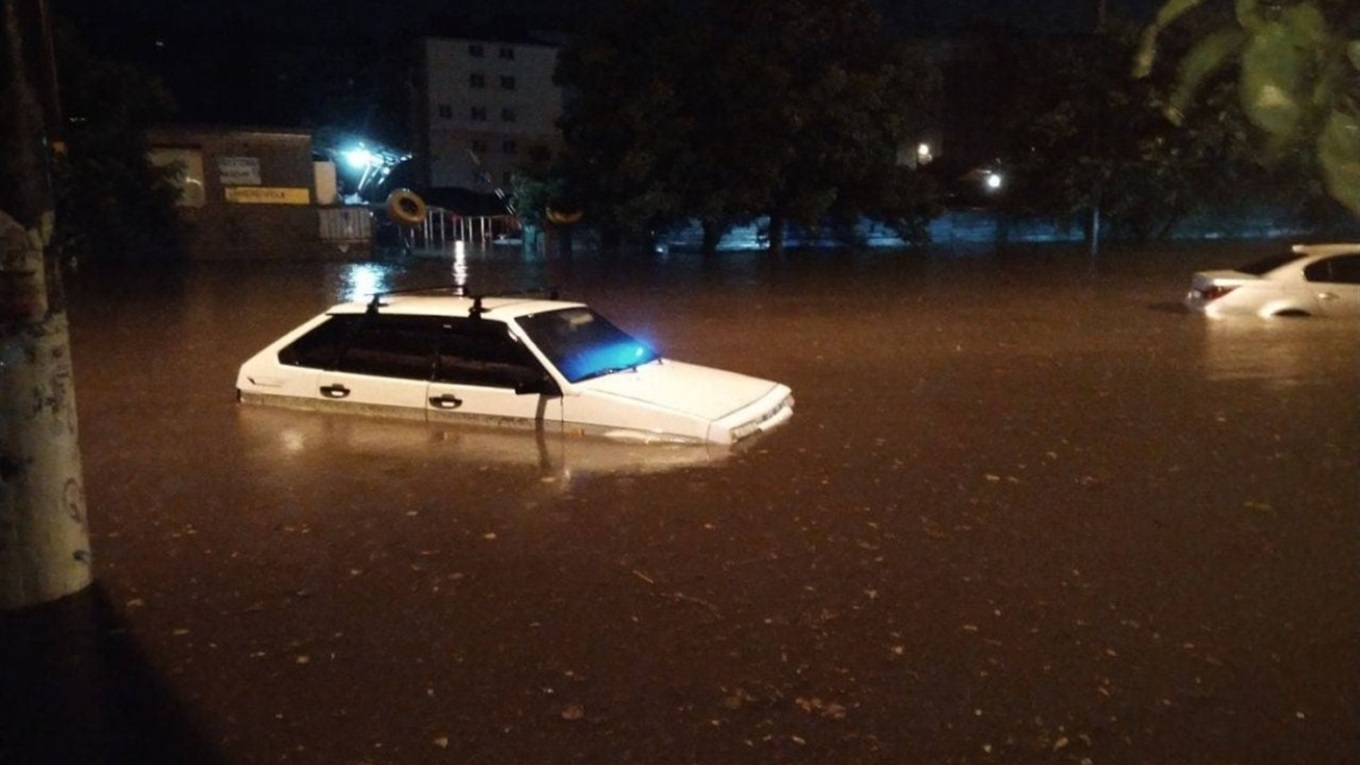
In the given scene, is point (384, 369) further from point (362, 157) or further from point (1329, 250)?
point (362, 157)

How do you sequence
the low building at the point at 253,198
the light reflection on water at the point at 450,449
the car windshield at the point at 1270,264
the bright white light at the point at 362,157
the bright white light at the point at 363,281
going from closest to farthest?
the light reflection on water at the point at 450,449, the car windshield at the point at 1270,264, the bright white light at the point at 363,281, the low building at the point at 253,198, the bright white light at the point at 362,157

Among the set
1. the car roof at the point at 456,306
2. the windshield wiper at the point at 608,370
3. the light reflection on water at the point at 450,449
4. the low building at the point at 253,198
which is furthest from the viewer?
the low building at the point at 253,198

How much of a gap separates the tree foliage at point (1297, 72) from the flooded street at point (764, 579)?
280 centimetres

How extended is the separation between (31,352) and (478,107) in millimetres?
58458

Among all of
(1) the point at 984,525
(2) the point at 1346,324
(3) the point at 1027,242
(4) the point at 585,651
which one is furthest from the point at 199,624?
(3) the point at 1027,242

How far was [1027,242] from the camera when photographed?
42.8m

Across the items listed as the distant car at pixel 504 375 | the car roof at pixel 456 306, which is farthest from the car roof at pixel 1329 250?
the car roof at pixel 456 306

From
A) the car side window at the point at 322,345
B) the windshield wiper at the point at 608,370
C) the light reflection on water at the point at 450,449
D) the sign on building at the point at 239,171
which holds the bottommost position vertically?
the light reflection on water at the point at 450,449

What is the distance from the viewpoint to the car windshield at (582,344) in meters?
9.16

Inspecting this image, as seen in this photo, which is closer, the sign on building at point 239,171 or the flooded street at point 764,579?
the flooded street at point 764,579

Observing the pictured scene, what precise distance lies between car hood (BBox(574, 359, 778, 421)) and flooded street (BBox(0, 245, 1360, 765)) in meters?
0.40

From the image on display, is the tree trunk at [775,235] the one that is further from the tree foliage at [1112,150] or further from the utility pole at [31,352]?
the utility pole at [31,352]

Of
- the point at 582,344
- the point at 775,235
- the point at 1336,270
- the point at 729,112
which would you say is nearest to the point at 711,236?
the point at 775,235

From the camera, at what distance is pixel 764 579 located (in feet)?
19.4
